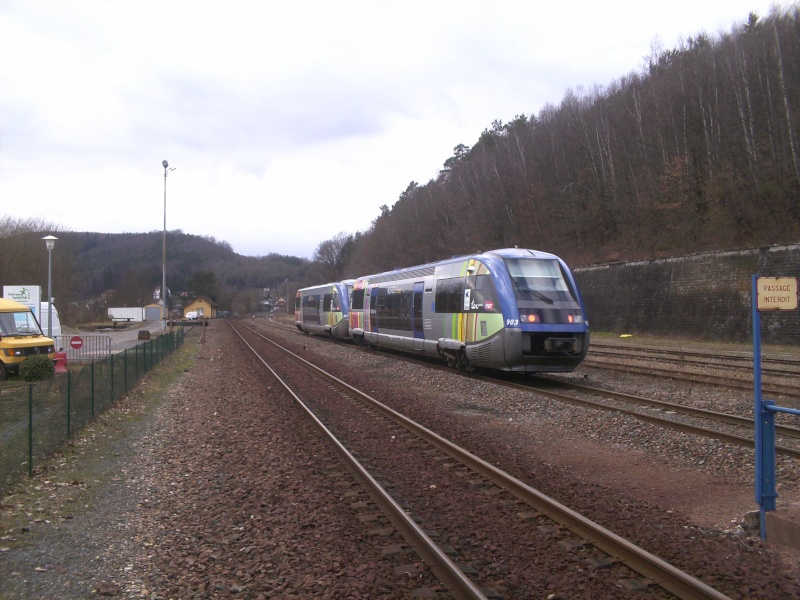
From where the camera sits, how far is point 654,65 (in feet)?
174

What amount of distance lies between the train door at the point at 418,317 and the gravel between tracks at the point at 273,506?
28.0ft

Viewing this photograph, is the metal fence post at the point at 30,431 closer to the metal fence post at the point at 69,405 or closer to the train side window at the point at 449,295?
the metal fence post at the point at 69,405

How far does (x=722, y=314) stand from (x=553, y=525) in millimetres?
27754

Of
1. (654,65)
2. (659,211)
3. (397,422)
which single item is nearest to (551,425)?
(397,422)

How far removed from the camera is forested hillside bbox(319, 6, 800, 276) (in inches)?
1500

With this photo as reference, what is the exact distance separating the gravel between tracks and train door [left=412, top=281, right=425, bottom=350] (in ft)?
28.0

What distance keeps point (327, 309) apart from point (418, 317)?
1815 centimetres

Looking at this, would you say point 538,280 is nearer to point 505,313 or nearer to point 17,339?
point 505,313

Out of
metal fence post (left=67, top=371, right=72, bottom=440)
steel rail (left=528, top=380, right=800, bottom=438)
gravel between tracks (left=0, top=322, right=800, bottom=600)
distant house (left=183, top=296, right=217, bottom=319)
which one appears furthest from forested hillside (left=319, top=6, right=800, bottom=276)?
distant house (left=183, top=296, right=217, bottom=319)

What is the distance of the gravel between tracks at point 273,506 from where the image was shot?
513 cm

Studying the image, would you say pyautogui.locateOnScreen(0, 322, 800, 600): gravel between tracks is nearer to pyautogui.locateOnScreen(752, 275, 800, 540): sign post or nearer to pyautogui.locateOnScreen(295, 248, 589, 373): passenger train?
pyautogui.locateOnScreen(752, 275, 800, 540): sign post

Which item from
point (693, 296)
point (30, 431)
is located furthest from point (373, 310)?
point (30, 431)

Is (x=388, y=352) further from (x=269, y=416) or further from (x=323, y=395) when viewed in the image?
(x=269, y=416)

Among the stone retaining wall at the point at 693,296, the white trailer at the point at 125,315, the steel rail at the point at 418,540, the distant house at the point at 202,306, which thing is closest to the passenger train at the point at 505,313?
the steel rail at the point at 418,540
